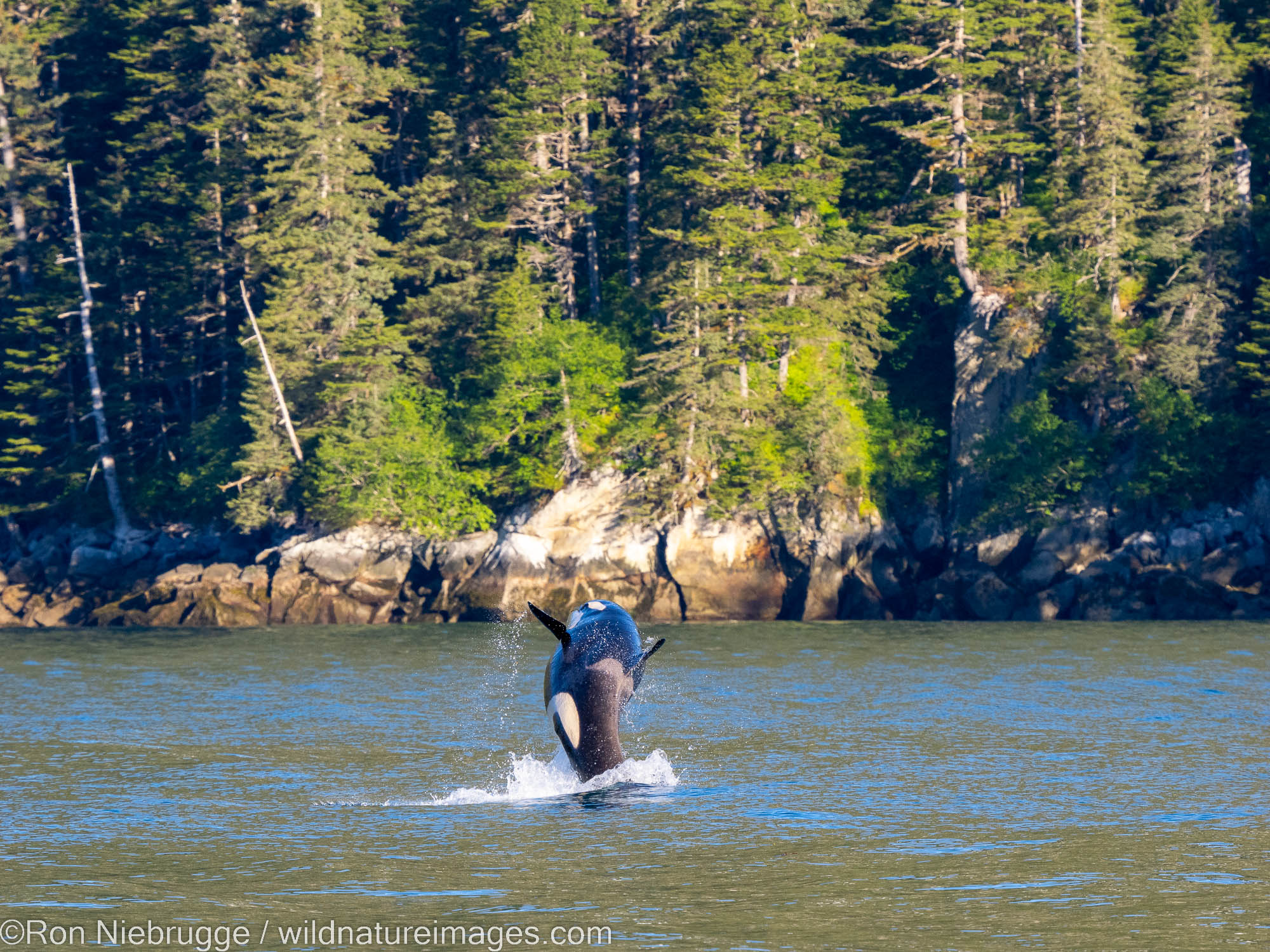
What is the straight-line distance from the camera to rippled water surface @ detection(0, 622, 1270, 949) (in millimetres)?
13203

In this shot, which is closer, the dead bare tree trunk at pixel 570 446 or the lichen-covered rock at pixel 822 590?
the lichen-covered rock at pixel 822 590

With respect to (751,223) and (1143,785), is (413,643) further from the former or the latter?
(1143,785)

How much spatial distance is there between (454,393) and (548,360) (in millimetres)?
4873

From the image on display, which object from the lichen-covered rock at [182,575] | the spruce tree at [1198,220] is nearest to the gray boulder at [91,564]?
the lichen-covered rock at [182,575]

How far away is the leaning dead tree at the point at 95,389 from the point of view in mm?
55719

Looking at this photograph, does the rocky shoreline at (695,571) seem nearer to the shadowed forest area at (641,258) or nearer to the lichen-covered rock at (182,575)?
the lichen-covered rock at (182,575)

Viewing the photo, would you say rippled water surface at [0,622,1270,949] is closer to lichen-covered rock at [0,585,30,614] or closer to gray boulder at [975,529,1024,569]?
gray boulder at [975,529,1024,569]

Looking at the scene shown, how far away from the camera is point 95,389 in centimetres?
5700

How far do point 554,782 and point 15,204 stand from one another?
49625 millimetres

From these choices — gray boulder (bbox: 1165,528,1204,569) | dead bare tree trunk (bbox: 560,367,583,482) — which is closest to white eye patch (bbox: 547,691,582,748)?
gray boulder (bbox: 1165,528,1204,569)

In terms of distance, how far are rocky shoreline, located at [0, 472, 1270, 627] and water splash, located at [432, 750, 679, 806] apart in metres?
26.1

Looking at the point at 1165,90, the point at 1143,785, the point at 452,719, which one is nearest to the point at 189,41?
the point at 1165,90

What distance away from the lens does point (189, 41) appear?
59.0 meters

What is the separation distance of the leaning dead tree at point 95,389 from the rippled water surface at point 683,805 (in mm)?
23371
